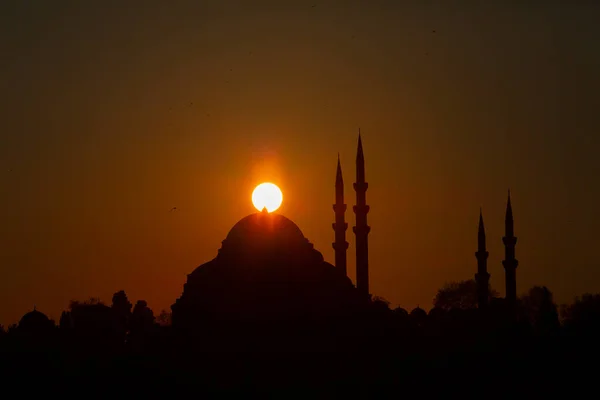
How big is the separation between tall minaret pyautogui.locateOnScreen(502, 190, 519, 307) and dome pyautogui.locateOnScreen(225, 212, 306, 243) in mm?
15457

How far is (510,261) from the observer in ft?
197

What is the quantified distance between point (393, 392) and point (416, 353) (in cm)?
559

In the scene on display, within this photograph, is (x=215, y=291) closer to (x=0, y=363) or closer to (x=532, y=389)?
(x=0, y=363)

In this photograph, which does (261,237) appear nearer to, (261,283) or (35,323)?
(261,283)

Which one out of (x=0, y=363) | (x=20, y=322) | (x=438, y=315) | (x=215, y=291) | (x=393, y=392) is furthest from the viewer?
(x=438, y=315)

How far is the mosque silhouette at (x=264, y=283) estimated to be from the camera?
46594mm

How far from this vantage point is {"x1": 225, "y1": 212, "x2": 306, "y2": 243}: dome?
47156 mm

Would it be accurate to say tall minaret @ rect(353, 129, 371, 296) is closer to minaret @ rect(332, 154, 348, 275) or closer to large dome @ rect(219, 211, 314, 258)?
minaret @ rect(332, 154, 348, 275)

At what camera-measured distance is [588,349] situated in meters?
45.5

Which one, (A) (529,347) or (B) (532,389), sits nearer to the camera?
(B) (532,389)

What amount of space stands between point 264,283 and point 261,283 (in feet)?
0.36

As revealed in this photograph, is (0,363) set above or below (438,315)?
below

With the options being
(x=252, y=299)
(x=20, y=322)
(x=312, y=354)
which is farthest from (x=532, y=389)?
(x=20, y=322)

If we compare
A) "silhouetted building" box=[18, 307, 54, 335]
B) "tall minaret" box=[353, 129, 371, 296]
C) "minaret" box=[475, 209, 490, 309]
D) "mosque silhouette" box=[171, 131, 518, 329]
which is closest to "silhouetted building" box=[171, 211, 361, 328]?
"mosque silhouette" box=[171, 131, 518, 329]
